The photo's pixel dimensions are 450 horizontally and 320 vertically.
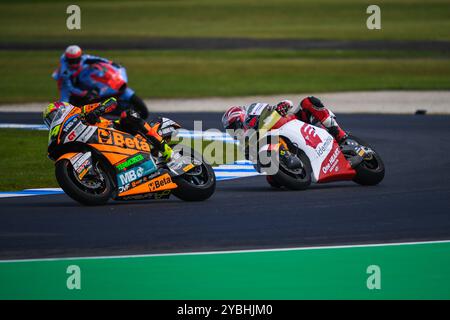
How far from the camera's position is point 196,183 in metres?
13.0

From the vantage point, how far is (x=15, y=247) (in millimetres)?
10586

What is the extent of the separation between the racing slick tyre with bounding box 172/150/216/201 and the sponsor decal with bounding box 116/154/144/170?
469 millimetres

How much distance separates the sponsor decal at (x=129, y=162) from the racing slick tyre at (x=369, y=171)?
3027 millimetres

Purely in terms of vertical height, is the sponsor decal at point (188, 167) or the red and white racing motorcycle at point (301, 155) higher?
the red and white racing motorcycle at point (301, 155)

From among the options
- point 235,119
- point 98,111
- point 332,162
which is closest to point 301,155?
point 332,162

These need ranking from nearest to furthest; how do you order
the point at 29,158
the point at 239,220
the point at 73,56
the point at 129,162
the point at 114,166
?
the point at 239,220
the point at 114,166
the point at 129,162
the point at 29,158
the point at 73,56

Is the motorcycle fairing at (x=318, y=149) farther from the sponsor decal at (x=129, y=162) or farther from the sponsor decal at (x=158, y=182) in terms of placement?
the sponsor decal at (x=129, y=162)

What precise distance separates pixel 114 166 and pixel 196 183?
1.11 meters

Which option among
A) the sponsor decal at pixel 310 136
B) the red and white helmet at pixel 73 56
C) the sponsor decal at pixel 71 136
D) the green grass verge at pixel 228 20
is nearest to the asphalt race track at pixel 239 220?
the sponsor decal at pixel 310 136

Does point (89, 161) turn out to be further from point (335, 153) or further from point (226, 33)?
point (226, 33)

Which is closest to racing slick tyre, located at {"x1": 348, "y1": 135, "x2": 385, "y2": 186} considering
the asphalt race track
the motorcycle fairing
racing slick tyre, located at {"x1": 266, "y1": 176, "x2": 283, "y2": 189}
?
the asphalt race track

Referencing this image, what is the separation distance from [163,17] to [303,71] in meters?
29.9

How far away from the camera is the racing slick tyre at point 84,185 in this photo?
476 inches

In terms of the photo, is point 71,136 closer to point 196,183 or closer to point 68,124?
point 68,124
